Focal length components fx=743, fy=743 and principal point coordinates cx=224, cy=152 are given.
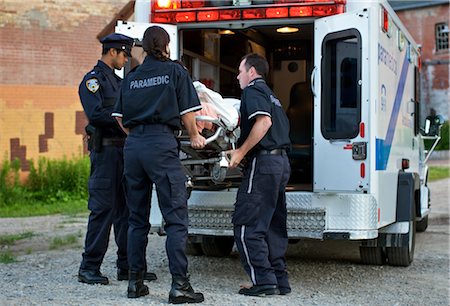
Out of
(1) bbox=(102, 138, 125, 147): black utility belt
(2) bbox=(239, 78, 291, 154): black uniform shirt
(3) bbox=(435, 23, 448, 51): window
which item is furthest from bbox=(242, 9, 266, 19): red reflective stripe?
(3) bbox=(435, 23, 448, 51): window

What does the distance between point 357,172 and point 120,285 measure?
227cm

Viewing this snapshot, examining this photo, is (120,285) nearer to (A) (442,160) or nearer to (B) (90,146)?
(B) (90,146)

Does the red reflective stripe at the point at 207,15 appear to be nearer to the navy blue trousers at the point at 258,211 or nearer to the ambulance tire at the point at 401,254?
the navy blue trousers at the point at 258,211

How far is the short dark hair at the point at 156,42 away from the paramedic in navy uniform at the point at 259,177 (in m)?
0.81

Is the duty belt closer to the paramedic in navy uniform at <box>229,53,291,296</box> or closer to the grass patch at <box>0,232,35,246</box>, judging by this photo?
the paramedic in navy uniform at <box>229,53,291,296</box>

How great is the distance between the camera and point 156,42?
558 centimetres

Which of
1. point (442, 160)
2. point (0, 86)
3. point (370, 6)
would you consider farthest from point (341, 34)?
point (442, 160)

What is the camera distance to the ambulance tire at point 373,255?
313 inches

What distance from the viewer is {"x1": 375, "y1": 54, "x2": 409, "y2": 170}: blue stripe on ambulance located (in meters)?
6.75

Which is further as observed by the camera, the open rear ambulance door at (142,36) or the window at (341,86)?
the open rear ambulance door at (142,36)

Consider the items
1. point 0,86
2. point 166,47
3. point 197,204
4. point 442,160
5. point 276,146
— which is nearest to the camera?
point 166,47

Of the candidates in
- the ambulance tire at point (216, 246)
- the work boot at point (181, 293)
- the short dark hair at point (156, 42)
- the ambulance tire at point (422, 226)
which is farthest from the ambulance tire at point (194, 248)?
the ambulance tire at point (422, 226)

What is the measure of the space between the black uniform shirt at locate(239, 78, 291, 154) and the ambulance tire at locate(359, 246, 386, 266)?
2.38m

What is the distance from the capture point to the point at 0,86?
46.8 feet
